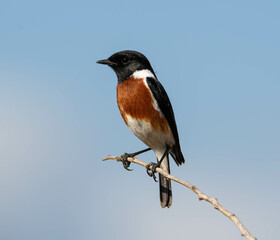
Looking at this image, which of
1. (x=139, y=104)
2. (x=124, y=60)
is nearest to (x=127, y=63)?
(x=124, y=60)

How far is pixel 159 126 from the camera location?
6688 mm

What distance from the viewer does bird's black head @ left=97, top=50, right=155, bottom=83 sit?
6953mm

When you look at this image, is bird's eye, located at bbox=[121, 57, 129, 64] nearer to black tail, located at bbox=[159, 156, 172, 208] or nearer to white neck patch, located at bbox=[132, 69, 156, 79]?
white neck patch, located at bbox=[132, 69, 156, 79]

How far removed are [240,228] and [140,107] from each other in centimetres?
415

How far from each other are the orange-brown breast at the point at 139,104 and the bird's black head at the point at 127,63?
0.88ft

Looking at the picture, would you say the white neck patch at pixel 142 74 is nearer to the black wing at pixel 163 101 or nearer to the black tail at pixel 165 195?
the black wing at pixel 163 101

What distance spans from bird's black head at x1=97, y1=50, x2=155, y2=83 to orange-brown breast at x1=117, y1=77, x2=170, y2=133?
0.88 ft

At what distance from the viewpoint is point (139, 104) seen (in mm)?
6508

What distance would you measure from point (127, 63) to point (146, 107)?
88 cm

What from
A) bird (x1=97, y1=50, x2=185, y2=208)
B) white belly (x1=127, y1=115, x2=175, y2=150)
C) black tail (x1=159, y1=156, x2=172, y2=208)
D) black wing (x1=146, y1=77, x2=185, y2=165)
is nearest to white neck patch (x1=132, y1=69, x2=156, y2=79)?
bird (x1=97, y1=50, x2=185, y2=208)

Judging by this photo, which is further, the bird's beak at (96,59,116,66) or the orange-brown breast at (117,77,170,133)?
the bird's beak at (96,59,116,66)

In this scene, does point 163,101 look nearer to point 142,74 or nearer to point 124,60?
point 142,74

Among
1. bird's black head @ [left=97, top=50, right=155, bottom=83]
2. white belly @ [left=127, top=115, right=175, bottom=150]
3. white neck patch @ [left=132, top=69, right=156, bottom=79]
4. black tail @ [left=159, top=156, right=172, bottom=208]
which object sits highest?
bird's black head @ [left=97, top=50, right=155, bottom=83]

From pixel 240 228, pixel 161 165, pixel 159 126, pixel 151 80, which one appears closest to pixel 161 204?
pixel 161 165
